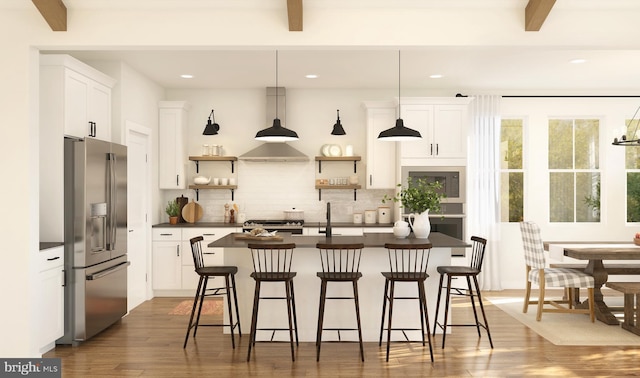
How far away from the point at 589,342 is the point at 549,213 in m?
3.17

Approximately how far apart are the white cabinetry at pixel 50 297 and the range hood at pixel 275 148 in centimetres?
314

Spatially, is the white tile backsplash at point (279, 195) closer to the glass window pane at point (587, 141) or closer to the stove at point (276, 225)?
the stove at point (276, 225)

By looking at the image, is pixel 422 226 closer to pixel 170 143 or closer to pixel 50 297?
pixel 50 297

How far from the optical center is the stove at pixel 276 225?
23.2 feet

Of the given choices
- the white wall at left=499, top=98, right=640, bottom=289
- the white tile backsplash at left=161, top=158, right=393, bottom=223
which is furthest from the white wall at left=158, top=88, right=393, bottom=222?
the white wall at left=499, top=98, right=640, bottom=289

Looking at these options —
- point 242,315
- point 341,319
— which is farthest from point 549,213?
point 242,315

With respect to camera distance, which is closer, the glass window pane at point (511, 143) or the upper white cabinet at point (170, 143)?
the upper white cabinet at point (170, 143)

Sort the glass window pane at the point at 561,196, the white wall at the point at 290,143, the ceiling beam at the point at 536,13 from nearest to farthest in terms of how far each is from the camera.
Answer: the ceiling beam at the point at 536,13 → the white wall at the point at 290,143 → the glass window pane at the point at 561,196

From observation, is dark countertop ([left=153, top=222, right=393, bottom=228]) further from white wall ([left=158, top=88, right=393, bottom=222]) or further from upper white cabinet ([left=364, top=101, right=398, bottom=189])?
upper white cabinet ([left=364, top=101, right=398, bottom=189])

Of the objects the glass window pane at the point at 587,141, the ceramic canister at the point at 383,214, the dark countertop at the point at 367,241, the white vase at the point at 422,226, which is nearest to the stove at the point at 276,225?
the ceramic canister at the point at 383,214

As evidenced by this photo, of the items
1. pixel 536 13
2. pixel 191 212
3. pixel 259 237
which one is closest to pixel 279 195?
pixel 191 212

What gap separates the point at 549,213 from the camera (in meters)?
7.83

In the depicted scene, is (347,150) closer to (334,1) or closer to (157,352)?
(334,1)

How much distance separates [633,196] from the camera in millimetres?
7836
